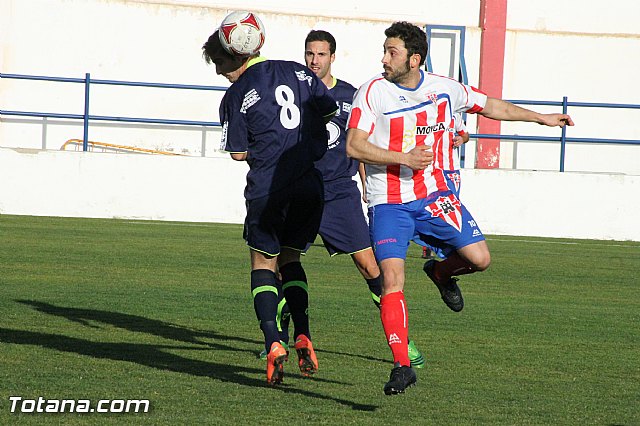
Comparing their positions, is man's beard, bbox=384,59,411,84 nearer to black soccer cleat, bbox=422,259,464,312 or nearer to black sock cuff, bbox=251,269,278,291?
black sock cuff, bbox=251,269,278,291

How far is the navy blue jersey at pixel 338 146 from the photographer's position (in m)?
8.44

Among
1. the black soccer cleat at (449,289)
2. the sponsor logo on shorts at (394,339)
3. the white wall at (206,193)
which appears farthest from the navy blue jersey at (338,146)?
the white wall at (206,193)

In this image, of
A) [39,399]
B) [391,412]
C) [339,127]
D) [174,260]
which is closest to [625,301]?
[339,127]

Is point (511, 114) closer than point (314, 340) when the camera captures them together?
Yes

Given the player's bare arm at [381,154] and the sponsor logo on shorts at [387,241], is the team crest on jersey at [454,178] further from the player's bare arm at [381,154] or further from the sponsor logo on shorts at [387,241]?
the sponsor logo on shorts at [387,241]

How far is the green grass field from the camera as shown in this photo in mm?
5957

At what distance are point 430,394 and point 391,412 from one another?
0.57 m

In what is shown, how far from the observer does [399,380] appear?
5.86 meters

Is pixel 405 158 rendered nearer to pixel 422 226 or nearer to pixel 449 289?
pixel 422 226

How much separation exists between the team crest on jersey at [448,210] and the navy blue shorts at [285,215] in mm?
706

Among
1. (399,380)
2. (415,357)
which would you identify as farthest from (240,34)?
(415,357)

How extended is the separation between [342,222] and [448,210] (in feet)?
5.08

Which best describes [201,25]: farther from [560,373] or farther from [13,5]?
[560,373]

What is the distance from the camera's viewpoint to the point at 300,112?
6762mm
